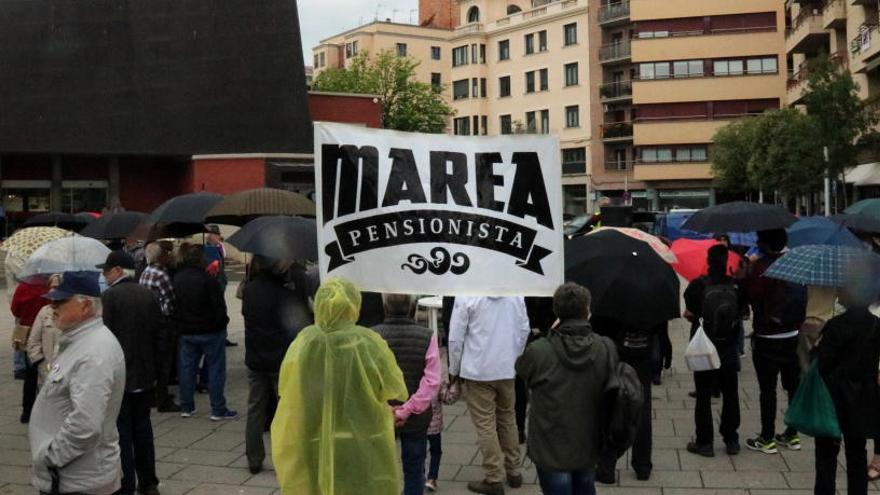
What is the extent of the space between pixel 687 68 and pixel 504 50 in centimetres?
1657

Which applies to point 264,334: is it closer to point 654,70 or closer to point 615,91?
point 654,70

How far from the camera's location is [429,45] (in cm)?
7788

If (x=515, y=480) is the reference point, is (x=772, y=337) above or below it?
above

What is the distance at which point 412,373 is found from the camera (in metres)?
5.27

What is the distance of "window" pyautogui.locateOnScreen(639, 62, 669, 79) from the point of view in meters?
58.9

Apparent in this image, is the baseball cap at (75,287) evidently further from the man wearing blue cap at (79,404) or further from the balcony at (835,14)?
the balcony at (835,14)

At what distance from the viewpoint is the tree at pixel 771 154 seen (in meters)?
34.2

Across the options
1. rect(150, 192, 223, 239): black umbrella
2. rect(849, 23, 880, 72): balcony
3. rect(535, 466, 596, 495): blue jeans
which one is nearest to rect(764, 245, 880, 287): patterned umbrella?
rect(535, 466, 596, 495): blue jeans

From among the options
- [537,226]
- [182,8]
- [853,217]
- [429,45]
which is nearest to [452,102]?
[429,45]

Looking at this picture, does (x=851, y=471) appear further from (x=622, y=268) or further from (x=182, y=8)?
(x=182, y=8)

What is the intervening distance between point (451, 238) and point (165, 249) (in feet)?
15.5

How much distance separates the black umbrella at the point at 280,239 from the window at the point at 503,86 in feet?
207

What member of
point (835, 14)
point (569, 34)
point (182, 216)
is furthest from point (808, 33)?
point (182, 216)

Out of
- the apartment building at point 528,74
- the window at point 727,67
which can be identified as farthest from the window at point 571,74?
the window at point 727,67
